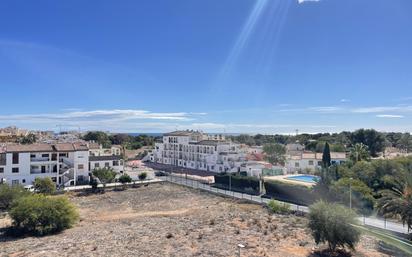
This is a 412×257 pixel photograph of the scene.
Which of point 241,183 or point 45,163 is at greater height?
point 45,163

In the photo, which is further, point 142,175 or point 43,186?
point 142,175

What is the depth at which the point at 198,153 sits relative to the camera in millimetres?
70938

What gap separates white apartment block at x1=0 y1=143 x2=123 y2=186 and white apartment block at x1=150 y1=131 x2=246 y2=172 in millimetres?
21522

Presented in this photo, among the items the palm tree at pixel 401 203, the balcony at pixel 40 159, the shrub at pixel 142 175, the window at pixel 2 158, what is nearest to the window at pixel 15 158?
the window at pixel 2 158

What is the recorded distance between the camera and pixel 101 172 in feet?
156

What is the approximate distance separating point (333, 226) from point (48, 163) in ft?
141

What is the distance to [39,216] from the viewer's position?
2722cm

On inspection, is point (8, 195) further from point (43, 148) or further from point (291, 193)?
point (291, 193)

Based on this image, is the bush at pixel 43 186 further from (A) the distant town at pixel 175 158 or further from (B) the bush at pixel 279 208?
(B) the bush at pixel 279 208

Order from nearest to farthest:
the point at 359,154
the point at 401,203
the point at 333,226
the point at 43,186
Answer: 1. the point at 333,226
2. the point at 401,203
3. the point at 43,186
4. the point at 359,154


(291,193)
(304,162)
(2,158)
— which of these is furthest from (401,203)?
(2,158)

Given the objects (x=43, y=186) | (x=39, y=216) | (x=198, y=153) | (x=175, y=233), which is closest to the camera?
(x=175, y=233)

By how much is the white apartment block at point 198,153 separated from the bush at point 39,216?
37.4 metres

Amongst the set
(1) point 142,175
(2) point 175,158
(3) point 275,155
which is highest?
(3) point 275,155
